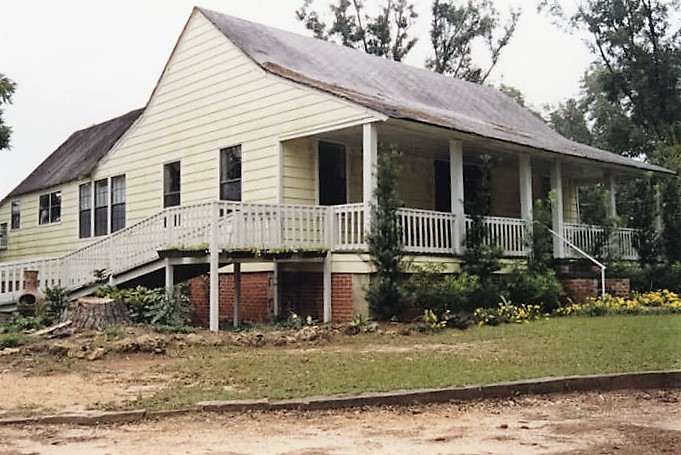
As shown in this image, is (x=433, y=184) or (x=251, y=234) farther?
(x=433, y=184)

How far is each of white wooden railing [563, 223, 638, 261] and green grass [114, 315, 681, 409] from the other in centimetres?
614

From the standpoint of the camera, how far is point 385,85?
20219 mm

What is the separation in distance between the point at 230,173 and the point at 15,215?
535 inches

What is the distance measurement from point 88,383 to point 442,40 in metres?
34.5

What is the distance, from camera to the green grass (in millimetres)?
8188

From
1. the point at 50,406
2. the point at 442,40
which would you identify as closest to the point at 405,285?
the point at 50,406

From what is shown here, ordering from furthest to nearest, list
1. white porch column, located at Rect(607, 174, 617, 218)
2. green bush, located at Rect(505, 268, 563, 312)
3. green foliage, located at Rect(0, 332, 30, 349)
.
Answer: white porch column, located at Rect(607, 174, 617, 218)
green bush, located at Rect(505, 268, 563, 312)
green foliage, located at Rect(0, 332, 30, 349)

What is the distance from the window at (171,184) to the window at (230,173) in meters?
2.09

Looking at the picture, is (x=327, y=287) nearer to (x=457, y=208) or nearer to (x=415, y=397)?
(x=457, y=208)

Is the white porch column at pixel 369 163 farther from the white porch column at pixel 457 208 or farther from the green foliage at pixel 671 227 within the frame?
the green foliage at pixel 671 227

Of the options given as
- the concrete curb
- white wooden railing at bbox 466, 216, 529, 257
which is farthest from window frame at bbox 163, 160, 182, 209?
the concrete curb

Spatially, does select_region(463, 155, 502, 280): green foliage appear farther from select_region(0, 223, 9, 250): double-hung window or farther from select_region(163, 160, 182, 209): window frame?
select_region(0, 223, 9, 250): double-hung window

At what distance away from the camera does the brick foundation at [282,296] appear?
15.0 m

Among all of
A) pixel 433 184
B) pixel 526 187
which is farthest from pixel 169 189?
pixel 526 187
